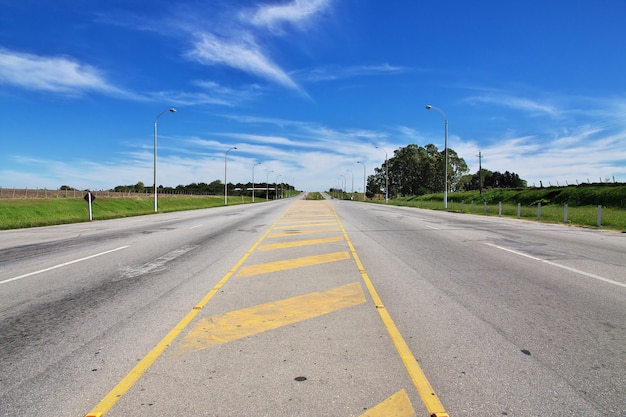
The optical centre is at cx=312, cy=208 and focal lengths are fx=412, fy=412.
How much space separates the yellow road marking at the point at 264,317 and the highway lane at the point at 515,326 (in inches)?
28.8

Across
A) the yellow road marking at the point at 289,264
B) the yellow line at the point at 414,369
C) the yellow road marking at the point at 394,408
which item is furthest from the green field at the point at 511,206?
the yellow road marking at the point at 394,408

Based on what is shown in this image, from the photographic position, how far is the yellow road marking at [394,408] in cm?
305

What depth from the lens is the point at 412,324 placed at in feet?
16.4

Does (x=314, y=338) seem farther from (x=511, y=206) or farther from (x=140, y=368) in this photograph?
(x=511, y=206)

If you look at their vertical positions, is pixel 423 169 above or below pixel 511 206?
above

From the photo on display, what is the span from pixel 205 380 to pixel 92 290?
14.3 feet

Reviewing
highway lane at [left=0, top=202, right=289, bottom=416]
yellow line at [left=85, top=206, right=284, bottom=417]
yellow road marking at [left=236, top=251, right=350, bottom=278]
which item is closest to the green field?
highway lane at [left=0, top=202, right=289, bottom=416]

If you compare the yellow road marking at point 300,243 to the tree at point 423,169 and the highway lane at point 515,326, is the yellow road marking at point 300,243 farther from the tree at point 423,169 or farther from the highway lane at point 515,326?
the tree at point 423,169

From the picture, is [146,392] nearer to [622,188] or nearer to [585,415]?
[585,415]

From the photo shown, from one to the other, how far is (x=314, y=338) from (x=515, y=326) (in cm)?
244

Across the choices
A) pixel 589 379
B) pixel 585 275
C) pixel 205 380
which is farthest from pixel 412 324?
pixel 585 275

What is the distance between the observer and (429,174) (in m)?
117

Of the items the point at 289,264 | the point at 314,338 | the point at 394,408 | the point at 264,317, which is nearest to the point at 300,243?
the point at 289,264

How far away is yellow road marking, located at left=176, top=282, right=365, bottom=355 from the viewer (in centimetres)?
457
